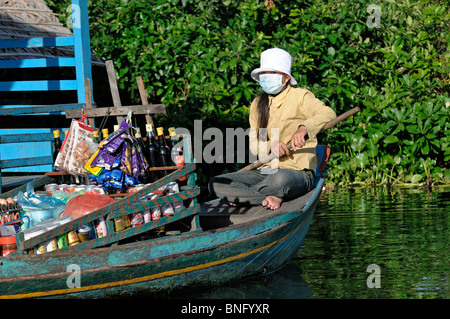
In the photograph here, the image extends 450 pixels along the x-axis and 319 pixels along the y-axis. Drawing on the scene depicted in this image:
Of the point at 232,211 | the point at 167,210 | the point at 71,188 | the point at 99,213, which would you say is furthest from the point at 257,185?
the point at 99,213

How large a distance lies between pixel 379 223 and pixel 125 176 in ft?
11.0

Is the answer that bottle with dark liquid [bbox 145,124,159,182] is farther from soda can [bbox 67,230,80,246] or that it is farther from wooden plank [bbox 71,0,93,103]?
wooden plank [bbox 71,0,93,103]

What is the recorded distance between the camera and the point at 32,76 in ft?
35.8

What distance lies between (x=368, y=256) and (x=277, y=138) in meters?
1.31

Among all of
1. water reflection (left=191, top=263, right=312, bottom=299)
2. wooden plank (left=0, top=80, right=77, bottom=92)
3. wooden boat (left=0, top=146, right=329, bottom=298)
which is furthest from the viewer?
wooden plank (left=0, top=80, right=77, bottom=92)

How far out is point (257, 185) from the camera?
5.92m

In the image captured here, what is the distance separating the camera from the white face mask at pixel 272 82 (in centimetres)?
588

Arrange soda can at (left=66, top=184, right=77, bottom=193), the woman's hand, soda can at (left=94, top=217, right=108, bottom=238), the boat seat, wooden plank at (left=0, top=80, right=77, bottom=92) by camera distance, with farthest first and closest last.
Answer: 1. wooden plank at (left=0, top=80, right=77, bottom=92)
2. the boat seat
3. the woman's hand
4. soda can at (left=66, top=184, right=77, bottom=193)
5. soda can at (left=94, top=217, right=108, bottom=238)

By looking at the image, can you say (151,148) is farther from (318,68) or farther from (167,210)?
(318,68)

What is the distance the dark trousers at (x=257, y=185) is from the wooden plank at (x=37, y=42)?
9.57ft

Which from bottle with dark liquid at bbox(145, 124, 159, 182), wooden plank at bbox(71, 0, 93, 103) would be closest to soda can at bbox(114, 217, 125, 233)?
bottle with dark liquid at bbox(145, 124, 159, 182)

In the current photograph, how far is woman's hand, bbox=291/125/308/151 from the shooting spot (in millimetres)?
5566

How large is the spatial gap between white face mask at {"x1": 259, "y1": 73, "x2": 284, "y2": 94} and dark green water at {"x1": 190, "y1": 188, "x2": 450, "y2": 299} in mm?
1520

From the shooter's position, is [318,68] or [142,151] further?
[318,68]
